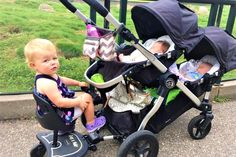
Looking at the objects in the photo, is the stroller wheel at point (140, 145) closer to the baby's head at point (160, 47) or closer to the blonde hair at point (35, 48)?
the baby's head at point (160, 47)

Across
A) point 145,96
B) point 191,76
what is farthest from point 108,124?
point 191,76

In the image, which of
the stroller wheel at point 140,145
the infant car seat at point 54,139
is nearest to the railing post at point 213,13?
the stroller wheel at point 140,145

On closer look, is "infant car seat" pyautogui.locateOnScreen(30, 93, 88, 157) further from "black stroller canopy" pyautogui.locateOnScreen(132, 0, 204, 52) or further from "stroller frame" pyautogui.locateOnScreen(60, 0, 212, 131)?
"black stroller canopy" pyautogui.locateOnScreen(132, 0, 204, 52)

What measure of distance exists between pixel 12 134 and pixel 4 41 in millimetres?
1476

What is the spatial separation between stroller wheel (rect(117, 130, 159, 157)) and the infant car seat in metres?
0.33

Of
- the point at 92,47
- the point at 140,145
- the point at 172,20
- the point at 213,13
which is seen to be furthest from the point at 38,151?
the point at 213,13

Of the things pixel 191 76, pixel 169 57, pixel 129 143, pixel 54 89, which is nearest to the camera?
pixel 54 89

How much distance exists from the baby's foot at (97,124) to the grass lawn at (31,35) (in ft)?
3.22

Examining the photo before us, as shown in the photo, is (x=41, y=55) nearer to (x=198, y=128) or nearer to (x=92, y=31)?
(x=92, y=31)

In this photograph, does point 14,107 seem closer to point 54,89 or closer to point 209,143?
point 54,89

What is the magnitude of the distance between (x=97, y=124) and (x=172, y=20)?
1.11m

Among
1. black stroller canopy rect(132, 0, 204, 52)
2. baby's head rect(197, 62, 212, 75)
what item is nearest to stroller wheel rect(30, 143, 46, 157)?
black stroller canopy rect(132, 0, 204, 52)

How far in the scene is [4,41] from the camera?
4277 millimetres

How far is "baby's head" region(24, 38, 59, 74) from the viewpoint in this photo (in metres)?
2.48
